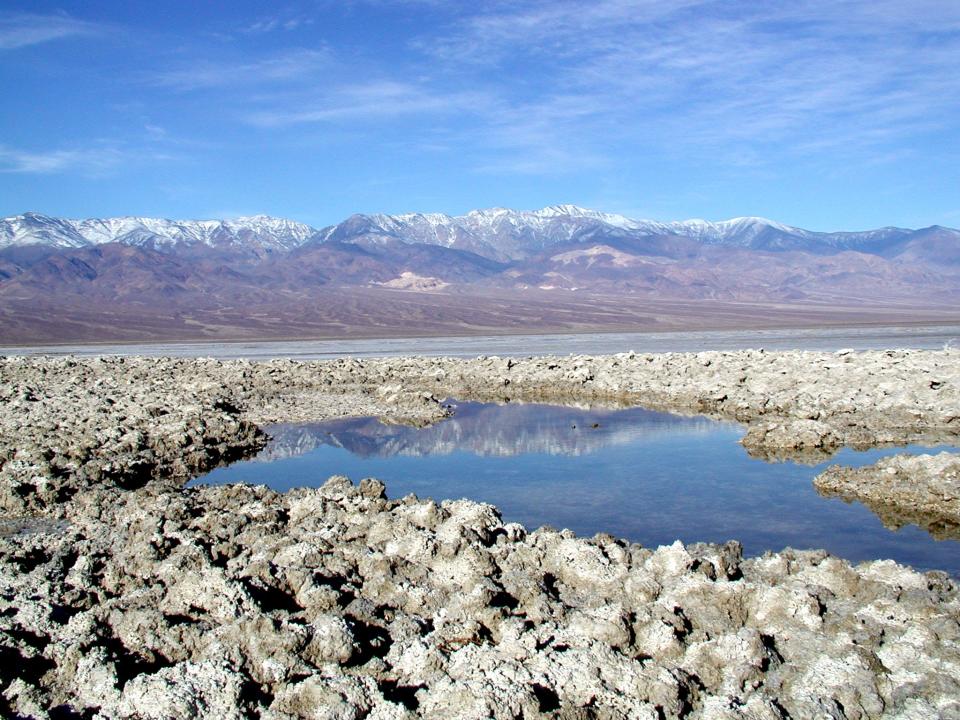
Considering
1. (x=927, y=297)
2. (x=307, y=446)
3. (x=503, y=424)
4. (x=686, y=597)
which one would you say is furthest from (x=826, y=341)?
(x=927, y=297)

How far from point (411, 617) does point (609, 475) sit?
20.0 ft

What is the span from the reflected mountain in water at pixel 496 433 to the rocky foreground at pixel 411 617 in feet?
14.4

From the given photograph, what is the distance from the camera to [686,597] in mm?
5676

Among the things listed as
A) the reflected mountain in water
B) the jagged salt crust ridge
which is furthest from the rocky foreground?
the reflected mountain in water

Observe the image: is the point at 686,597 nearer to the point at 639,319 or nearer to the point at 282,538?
the point at 282,538

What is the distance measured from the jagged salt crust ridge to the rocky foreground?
12 cm

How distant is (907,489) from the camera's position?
379 inches

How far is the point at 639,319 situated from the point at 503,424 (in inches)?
2734

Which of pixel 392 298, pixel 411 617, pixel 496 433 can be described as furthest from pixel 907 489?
pixel 392 298

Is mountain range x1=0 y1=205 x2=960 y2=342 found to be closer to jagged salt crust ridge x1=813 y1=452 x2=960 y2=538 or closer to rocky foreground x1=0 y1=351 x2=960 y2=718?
jagged salt crust ridge x1=813 y1=452 x2=960 y2=538

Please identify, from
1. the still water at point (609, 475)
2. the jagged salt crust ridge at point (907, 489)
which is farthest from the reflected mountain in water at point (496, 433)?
the jagged salt crust ridge at point (907, 489)

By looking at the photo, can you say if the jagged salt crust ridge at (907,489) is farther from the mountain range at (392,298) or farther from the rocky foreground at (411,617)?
the mountain range at (392,298)

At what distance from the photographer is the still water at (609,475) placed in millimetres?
8375

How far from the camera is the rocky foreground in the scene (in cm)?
443
